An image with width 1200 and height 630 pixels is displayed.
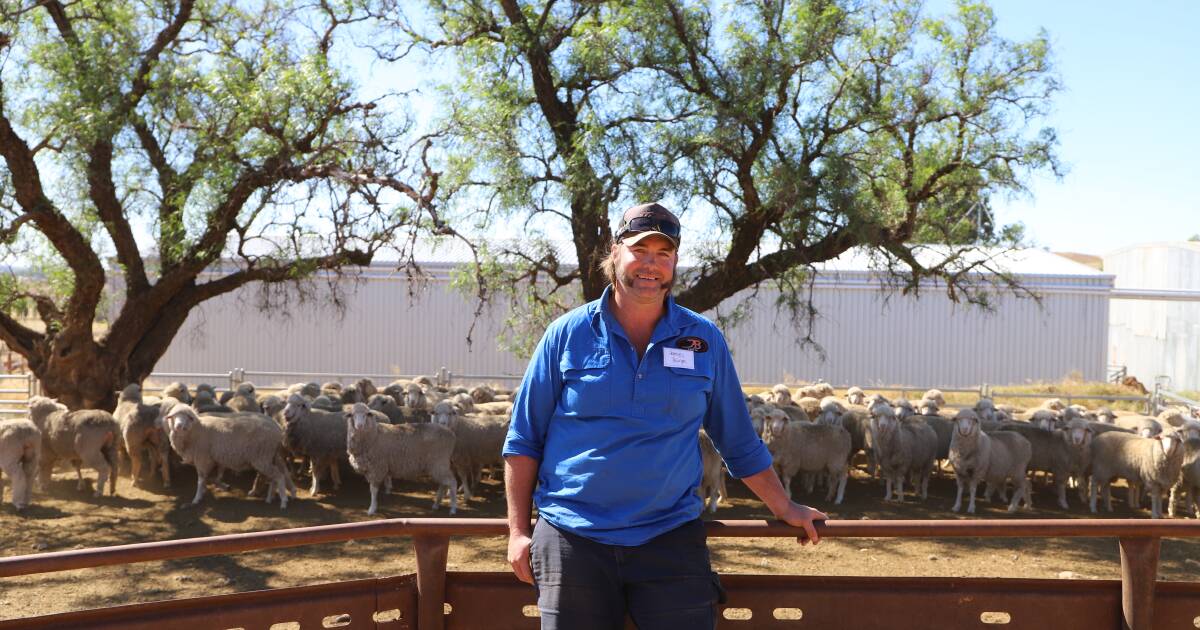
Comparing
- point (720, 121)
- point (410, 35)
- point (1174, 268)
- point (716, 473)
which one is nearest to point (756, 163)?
point (720, 121)

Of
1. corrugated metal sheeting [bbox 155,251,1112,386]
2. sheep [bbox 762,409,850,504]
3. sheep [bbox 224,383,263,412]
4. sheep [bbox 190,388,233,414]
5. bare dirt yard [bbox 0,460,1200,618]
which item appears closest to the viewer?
bare dirt yard [bbox 0,460,1200,618]

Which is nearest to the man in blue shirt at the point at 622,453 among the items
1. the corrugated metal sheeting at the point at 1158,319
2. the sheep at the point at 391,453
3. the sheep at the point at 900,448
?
the sheep at the point at 391,453

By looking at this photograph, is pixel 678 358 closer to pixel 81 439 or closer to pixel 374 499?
pixel 374 499

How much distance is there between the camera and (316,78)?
1255 cm

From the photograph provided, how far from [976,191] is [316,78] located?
816 centimetres

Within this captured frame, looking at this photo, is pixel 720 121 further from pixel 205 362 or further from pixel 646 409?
pixel 205 362

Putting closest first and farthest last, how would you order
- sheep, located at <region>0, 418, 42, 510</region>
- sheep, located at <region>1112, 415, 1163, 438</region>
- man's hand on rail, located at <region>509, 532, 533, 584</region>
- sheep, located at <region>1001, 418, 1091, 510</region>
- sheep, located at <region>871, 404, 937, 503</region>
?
man's hand on rail, located at <region>509, 532, 533, 584</region> → sheep, located at <region>0, 418, 42, 510</region> → sheep, located at <region>1001, 418, 1091, 510</region> → sheep, located at <region>871, 404, 937, 503</region> → sheep, located at <region>1112, 415, 1163, 438</region>

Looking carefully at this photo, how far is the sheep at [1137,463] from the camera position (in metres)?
11.5

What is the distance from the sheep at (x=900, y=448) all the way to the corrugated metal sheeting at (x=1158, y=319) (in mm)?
19850

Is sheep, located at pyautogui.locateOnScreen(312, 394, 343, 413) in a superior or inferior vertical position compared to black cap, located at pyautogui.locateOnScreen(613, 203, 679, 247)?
inferior

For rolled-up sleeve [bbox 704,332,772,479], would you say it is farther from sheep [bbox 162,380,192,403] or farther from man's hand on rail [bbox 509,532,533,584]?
sheep [bbox 162,380,192,403]

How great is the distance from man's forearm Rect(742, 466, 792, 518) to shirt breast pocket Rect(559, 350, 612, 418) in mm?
629

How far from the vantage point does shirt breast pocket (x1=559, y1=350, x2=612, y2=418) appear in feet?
10.5

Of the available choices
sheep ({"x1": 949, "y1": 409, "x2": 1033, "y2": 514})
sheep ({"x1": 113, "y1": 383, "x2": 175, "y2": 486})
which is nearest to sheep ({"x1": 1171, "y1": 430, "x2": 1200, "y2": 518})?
sheep ({"x1": 949, "y1": 409, "x2": 1033, "y2": 514})
